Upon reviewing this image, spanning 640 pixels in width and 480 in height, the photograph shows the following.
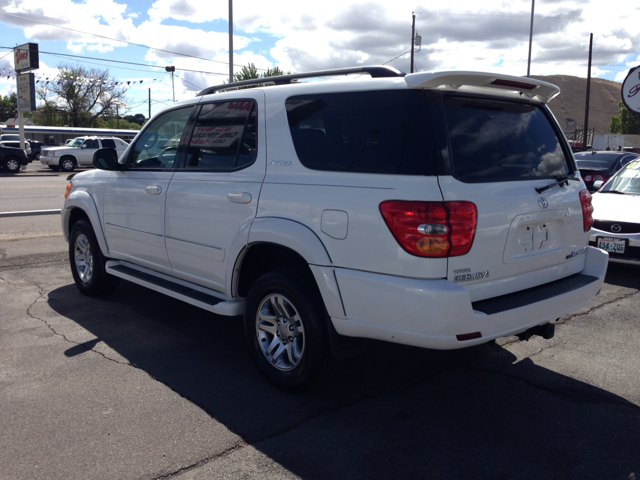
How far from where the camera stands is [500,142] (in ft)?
12.1

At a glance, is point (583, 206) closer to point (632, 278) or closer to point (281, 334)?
point (281, 334)

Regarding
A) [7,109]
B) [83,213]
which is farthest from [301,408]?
[7,109]

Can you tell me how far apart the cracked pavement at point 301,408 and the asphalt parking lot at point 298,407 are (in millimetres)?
12

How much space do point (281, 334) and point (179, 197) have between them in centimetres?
146

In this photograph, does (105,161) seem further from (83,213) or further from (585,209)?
(585,209)

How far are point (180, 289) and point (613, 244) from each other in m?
5.36

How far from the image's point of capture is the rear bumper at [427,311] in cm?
314

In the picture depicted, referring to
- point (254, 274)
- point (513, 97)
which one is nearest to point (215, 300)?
point (254, 274)

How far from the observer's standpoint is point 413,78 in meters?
3.35

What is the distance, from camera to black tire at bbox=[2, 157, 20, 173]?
95.6 feet

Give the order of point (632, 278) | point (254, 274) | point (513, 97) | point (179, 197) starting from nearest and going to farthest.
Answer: point (513, 97) < point (254, 274) < point (179, 197) < point (632, 278)

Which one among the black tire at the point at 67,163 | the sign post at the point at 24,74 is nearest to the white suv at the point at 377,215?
the black tire at the point at 67,163

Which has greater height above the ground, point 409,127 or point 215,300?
point 409,127

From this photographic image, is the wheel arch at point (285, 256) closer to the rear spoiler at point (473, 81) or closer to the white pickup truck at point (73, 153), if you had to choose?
the rear spoiler at point (473, 81)
